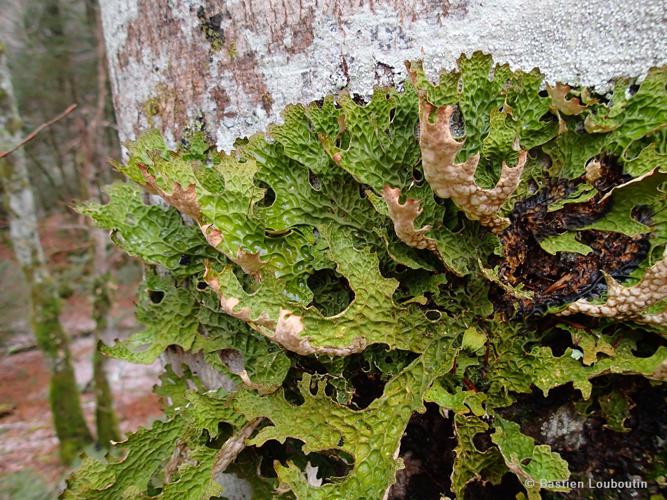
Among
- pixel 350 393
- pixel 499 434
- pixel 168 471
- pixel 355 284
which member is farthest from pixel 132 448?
pixel 499 434

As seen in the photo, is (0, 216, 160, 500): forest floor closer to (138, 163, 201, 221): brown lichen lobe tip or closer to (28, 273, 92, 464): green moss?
(28, 273, 92, 464): green moss

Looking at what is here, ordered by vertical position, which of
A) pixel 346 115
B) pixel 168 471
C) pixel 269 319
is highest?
pixel 346 115

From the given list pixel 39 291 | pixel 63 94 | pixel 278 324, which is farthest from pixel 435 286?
pixel 63 94

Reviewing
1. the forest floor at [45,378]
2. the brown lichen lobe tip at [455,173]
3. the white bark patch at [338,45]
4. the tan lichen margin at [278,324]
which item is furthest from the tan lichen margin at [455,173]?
the forest floor at [45,378]

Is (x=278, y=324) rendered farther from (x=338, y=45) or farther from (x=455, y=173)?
(x=338, y=45)

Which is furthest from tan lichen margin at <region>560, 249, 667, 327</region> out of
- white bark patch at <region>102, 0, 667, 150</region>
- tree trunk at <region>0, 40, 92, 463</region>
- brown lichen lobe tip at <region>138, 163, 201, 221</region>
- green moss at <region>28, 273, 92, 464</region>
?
green moss at <region>28, 273, 92, 464</region>

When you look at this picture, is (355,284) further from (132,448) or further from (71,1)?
(71,1)

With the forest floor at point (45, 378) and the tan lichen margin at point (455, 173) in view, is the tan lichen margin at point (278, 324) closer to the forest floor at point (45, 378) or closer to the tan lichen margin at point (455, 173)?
the tan lichen margin at point (455, 173)
